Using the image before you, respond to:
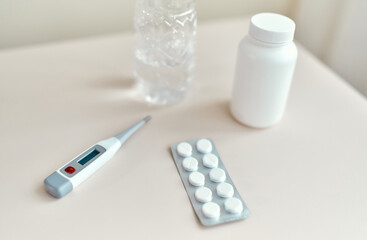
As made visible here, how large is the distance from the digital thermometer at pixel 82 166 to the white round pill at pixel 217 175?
0.55 ft

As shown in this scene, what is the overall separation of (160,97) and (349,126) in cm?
36

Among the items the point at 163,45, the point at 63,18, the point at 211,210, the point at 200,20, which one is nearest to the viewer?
the point at 211,210

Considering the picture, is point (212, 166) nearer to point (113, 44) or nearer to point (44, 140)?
point (44, 140)

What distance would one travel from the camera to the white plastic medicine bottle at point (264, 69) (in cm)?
67

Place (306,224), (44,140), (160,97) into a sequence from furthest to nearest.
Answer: (160,97) < (44,140) < (306,224)

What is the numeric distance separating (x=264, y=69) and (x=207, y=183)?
Result: 211 mm

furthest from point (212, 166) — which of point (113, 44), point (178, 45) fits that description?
point (113, 44)

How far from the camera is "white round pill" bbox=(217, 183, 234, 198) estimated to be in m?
0.62

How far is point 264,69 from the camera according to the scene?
69 centimetres

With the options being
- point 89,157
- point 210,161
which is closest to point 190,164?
point 210,161

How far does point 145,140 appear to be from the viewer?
732 mm

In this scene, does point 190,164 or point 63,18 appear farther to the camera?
point 63,18

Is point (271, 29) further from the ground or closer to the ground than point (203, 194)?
further from the ground

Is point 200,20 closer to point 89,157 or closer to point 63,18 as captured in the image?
point 63,18
